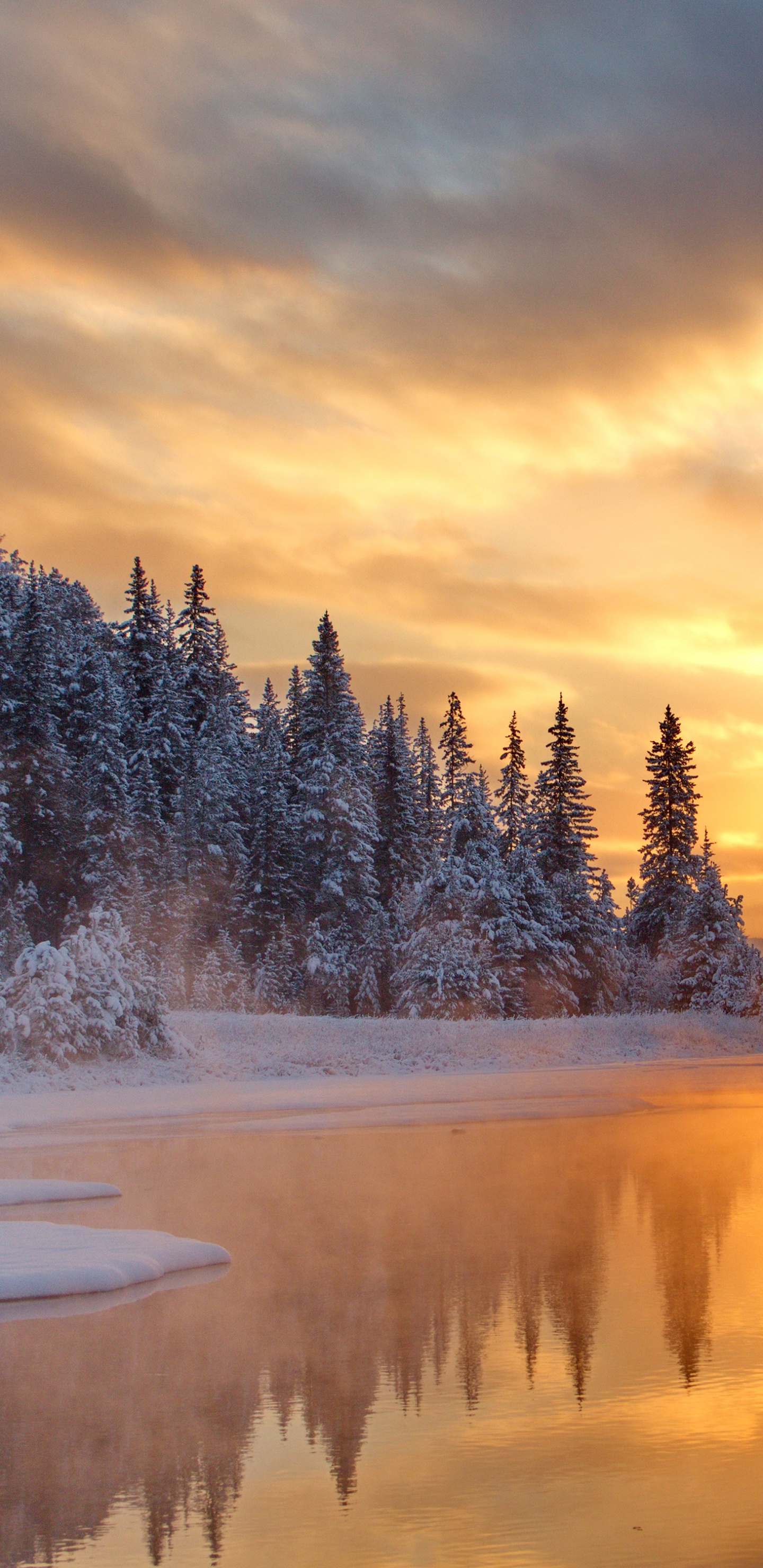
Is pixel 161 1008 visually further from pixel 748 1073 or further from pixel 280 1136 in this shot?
pixel 748 1073

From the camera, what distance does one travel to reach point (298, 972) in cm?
6738

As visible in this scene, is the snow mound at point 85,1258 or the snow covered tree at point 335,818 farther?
the snow covered tree at point 335,818

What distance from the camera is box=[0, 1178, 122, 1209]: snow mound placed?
1625 centimetres

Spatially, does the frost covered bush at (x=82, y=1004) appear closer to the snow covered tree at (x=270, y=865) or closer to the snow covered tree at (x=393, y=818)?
the snow covered tree at (x=270, y=865)

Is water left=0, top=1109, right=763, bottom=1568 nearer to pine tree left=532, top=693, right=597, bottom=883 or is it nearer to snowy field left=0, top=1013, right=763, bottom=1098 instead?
snowy field left=0, top=1013, right=763, bottom=1098

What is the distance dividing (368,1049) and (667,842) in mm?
46239

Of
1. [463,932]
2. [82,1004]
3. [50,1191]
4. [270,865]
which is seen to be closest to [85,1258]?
[50,1191]

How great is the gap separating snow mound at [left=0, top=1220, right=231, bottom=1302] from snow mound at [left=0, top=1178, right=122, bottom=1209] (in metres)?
2.16

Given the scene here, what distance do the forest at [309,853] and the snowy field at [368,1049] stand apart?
9506mm

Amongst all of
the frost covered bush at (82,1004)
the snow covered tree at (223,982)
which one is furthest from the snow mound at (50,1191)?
the snow covered tree at (223,982)

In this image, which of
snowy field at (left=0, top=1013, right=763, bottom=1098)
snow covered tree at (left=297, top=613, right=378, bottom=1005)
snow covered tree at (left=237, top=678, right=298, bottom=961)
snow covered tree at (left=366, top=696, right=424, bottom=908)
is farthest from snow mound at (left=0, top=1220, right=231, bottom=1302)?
snow covered tree at (left=366, top=696, right=424, bottom=908)

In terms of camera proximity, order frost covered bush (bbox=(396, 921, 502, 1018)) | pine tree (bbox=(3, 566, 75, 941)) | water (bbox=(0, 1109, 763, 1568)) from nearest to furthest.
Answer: water (bbox=(0, 1109, 763, 1568)) → frost covered bush (bbox=(396, 921, 502, 1018)) → pine tree (bbox=(3, 566, 75, 941))

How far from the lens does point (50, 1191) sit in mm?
16438

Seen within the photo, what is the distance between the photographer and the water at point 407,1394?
6723 millimetres
